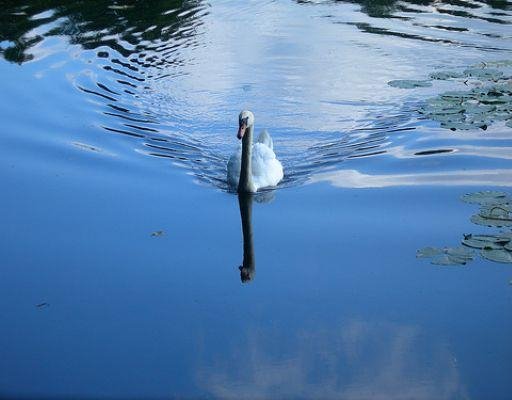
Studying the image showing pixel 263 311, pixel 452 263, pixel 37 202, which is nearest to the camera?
pixel 263 311

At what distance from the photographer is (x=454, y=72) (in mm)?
14477

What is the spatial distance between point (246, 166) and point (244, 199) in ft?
1.25

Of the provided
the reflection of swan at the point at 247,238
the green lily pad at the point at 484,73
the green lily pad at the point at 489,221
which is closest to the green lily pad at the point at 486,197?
the green lily pad at the point at 489,221

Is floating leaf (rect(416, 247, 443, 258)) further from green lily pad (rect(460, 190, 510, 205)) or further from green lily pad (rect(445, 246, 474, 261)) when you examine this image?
green lily pad (rect(460, 190, 510, 205))

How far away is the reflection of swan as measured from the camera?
28.0ft

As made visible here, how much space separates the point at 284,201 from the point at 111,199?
6.41 feet

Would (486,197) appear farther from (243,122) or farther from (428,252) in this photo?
(243,122)

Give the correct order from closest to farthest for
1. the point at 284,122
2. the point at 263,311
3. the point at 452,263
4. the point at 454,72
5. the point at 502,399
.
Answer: the point at 502,399
the point at 263,311
the point at 452,263
the point at 284,122
the point at 454,72

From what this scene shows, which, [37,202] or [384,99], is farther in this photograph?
[384,99]

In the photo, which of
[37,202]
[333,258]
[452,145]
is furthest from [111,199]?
[452,145]

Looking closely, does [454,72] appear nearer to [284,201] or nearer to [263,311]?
Answer: [284,201]

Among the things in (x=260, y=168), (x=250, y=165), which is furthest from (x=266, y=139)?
(x=250, y=165)

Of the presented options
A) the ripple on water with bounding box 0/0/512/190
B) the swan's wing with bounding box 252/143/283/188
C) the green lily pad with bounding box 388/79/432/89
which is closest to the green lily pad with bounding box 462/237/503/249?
the ripple on water with bounding box 0/0/512/190

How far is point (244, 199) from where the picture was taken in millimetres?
10414
